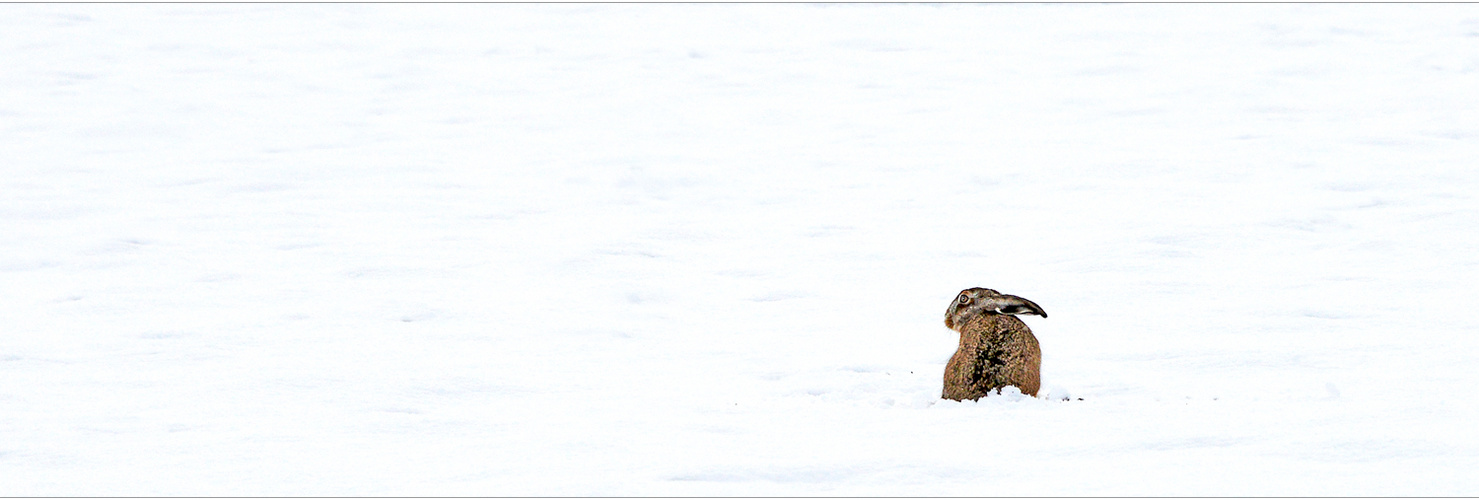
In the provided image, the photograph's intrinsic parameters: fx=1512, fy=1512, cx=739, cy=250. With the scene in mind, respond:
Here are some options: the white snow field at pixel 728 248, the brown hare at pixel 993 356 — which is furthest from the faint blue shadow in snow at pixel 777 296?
the brown hare at pixel 993 356

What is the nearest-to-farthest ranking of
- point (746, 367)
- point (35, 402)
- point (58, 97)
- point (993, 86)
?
1. point (35, 402)
2. point (746, 367)
3. point (58, 97)
4. point (993, 86)

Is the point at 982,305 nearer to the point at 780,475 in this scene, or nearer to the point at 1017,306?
the point at 1017,306

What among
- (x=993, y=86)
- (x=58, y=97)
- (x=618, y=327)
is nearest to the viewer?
(x=618, y=327)

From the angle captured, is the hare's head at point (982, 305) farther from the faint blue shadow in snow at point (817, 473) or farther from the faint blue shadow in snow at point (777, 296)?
the faint blue shadow in snow at point (777, 296)

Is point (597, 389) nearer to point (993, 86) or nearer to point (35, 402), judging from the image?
point (35, 402)

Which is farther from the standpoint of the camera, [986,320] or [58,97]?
[58,97]

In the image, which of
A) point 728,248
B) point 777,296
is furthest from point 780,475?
point 728,248

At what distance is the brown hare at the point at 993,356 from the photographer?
5.11 metres

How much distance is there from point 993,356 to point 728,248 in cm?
400

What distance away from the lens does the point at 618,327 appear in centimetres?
705

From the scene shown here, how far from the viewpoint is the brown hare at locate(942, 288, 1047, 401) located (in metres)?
5.11

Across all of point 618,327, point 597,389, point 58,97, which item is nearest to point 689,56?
point 58,97

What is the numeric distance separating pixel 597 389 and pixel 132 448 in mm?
1712

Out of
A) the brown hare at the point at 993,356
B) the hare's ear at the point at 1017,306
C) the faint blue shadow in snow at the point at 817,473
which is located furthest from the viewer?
the brown hare at the point at 993,356
